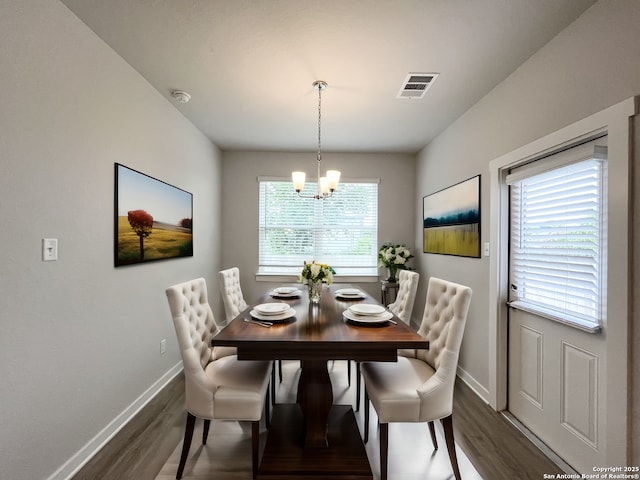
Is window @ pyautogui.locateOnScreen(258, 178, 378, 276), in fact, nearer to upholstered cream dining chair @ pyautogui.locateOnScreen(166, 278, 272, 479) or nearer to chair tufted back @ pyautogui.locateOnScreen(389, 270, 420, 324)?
chair tufted back @ pyautogui.locateOnScreen(389, 270, 420, 324)

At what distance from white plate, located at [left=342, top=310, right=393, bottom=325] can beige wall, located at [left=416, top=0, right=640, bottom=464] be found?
1072 mm

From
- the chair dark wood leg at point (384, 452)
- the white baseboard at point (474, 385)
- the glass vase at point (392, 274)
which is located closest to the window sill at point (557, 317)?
the white baseboard at point (474, 385)

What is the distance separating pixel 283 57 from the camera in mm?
2047

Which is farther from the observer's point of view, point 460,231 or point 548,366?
point 460,231

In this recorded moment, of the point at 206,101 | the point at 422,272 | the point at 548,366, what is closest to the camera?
the point at 548,366

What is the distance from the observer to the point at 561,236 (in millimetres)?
1829

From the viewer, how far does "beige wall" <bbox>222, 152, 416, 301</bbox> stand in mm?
4293

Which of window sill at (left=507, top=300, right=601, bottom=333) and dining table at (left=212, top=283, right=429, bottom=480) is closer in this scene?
dining table at (left=212, top=283, right=429, bottom=480)

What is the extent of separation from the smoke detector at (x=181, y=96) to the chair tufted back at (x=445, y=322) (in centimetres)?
255

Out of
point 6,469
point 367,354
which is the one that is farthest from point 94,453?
point 367,354

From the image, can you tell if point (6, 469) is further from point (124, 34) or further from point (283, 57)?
point (283, 57)

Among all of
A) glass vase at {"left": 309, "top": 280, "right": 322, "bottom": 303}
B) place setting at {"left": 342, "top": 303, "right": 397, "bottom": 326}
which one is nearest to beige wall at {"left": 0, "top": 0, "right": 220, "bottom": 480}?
glass vase at {"left": 309, "top": 280, "right": 322, "bottom": 303}

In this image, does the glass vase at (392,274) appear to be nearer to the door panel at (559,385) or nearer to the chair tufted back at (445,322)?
the door panel at (559,385)

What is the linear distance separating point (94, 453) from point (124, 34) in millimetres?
2571
